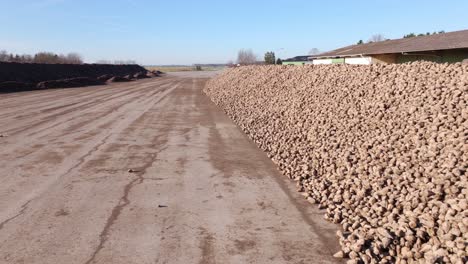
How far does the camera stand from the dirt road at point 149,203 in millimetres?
5887

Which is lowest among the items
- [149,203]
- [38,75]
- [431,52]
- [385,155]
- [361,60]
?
[149,203]

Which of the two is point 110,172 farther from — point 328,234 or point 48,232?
point 328,234

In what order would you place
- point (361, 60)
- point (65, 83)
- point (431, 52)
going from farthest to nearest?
point (65, 83) → point (361, 60) → point (431, 52)

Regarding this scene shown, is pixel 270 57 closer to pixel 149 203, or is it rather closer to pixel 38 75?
pixel 38 75

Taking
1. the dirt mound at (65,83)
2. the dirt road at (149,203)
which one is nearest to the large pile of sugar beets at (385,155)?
the dirt road at (149,203)

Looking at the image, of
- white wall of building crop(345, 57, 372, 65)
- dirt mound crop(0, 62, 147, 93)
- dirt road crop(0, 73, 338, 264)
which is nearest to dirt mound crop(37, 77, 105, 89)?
dirt mound crop(0, 62, 147, 93)

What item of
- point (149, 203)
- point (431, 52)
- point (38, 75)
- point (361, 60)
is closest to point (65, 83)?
point (38, 75)

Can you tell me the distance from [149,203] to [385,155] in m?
4.97

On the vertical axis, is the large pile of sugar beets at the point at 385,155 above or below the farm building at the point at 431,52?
below

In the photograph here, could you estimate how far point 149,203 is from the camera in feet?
25.7

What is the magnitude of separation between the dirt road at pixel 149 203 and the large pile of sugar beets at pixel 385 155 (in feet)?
1.92

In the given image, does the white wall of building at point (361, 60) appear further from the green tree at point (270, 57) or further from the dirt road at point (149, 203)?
the green tree at point (270, 57)

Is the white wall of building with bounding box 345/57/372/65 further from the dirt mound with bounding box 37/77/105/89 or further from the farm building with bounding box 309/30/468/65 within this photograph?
the dirt mound with bounding box 37/77/105/89

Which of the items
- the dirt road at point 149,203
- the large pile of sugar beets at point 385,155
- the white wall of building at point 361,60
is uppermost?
the white wall of building at point 361,60
